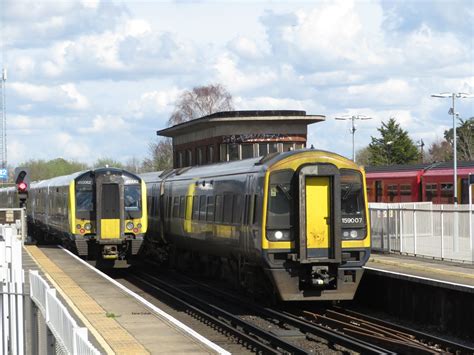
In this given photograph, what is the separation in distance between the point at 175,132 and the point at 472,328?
34.9 meters

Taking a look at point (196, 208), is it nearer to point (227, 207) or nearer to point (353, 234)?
point (227, 207)

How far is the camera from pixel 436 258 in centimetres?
2631

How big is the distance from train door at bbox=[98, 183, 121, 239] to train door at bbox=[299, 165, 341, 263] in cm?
1106

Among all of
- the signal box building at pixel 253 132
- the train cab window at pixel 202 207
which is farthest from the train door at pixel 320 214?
the signal box building at pixel 253 132

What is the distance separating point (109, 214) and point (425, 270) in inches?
410

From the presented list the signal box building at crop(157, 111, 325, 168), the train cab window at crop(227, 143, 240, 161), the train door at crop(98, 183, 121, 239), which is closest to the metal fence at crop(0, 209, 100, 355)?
the train door at crop(98, 183, 121, 239)

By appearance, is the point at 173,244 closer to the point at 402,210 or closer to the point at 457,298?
the point at 402,210

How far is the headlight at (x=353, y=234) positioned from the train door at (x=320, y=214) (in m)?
0.36

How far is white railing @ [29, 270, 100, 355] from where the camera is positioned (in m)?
6.94

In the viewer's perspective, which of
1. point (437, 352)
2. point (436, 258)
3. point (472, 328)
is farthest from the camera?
point (436, 258)

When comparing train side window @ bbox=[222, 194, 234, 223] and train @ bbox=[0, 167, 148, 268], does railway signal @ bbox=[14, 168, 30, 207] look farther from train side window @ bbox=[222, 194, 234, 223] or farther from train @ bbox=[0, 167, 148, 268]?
train side window @ bbox=[222, 194, 234, 223]

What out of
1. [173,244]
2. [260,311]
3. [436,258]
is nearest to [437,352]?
[260,311]

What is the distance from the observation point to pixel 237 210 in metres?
21.1

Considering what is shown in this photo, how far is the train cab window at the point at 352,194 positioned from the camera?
62.7 ft
